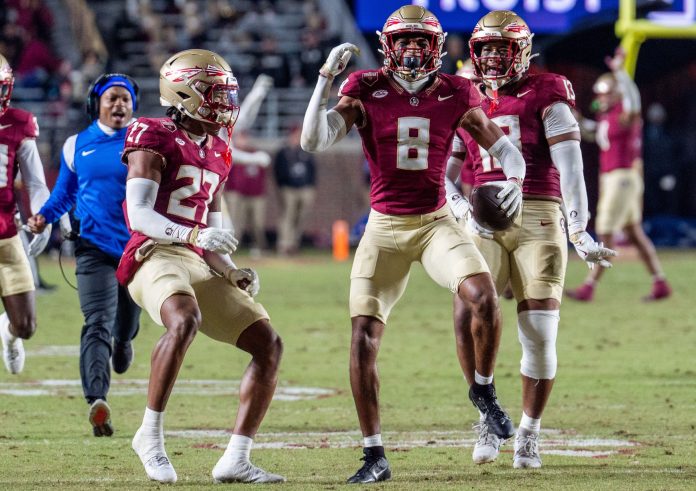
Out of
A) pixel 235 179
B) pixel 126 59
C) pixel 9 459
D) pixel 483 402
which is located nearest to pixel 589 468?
pixel 483 402

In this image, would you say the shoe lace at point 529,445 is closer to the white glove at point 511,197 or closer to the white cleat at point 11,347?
the white glove at point 511,197

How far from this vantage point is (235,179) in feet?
Result: 62.5

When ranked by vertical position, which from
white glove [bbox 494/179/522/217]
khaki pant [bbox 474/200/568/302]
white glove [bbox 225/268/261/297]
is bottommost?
khaki pant [bbox 474/200/568/302]

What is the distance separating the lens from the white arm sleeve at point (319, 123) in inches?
215

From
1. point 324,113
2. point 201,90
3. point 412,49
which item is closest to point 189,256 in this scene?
point 201,90

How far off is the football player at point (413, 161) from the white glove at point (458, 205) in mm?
372

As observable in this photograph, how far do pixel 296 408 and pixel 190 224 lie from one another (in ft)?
6.94

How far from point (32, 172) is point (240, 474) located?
8.62 feet

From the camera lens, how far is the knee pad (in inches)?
233

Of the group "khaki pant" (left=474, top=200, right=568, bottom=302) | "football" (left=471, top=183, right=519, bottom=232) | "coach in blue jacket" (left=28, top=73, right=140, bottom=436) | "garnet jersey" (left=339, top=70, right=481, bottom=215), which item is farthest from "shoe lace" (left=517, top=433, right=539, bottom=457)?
"coach in blue jacket" (left=28, top=73, right=140, bottom=436)

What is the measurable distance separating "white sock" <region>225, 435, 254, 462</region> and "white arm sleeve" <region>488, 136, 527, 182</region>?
1555 mm

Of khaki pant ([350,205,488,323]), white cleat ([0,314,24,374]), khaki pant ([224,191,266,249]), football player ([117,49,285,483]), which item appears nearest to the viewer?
football player ([117,49,285,483])

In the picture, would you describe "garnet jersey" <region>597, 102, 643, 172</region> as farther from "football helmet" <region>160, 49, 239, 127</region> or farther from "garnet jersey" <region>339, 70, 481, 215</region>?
"football helmet" <region>160, 49, 239, 127</region>

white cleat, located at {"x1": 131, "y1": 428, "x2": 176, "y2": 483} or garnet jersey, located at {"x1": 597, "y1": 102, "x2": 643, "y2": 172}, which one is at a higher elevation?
white cleat, located at {"x1": 131, "y1": 428, "x2": 176, "y2": 483}
